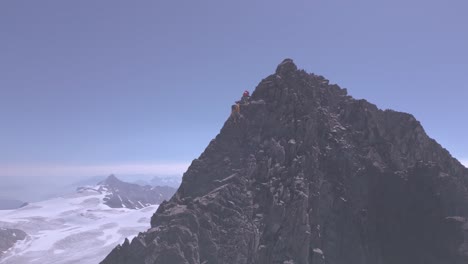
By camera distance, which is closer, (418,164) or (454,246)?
(454,246)

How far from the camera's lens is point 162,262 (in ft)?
178

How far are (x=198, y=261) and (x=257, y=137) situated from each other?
86.8ft

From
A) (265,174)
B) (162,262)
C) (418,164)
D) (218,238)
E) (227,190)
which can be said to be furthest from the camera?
(418,164)

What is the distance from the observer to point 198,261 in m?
56.2

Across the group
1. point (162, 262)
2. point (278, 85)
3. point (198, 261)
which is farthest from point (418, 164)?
point (162, 262)

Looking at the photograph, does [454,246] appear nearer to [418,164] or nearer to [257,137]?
[418,164]

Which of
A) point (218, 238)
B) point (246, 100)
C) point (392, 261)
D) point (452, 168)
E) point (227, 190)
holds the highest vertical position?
point (246, 100)

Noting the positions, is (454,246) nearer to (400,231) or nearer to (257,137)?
(400,231)

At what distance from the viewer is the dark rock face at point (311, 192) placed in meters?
60.2

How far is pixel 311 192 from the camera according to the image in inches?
2820

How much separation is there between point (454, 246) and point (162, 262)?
5054 cm

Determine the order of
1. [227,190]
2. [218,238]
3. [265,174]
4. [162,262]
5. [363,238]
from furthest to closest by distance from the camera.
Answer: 1. [363,238]
2. [265,174]
3. [227,190]
4. [218,238]
5. [162,262]

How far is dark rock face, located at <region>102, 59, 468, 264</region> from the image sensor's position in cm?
6019

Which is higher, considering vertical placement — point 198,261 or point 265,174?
point 265,174
